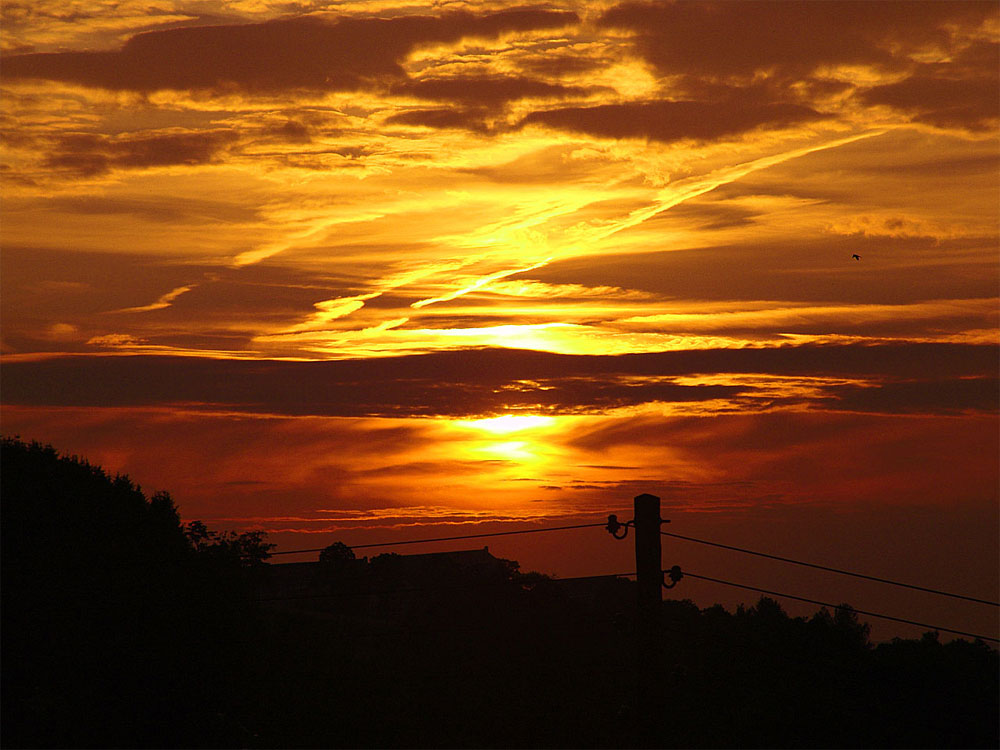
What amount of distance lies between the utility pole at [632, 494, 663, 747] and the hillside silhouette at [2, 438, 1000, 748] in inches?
4.6

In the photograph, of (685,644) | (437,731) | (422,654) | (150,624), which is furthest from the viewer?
(685,644)

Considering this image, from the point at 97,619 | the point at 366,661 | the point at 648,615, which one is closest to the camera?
the point at 648,615

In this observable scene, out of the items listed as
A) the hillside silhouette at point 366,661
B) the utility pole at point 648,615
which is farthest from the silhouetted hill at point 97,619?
the utility pole at point 648,615

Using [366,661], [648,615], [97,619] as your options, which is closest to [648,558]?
[648,615]

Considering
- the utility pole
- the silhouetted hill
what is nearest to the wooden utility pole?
the utility pole

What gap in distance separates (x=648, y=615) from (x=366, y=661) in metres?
45.9

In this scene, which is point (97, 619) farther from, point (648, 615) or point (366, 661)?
point (366, 661)

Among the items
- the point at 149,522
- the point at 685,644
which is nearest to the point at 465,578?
the point at 685,644

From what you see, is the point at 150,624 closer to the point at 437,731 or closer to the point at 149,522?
the point at 149,522

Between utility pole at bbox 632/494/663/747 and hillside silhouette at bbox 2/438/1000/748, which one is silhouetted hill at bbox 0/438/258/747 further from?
utility pole at bbox 632/494/663/747

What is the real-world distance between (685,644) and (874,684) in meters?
16.5

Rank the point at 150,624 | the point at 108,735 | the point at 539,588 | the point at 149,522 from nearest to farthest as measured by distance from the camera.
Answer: the point at 108,735 → the point at 150,624 → the point at 149,522 → the point at 539,588

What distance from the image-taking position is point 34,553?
3653 centimetres

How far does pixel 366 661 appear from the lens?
2662 inches
